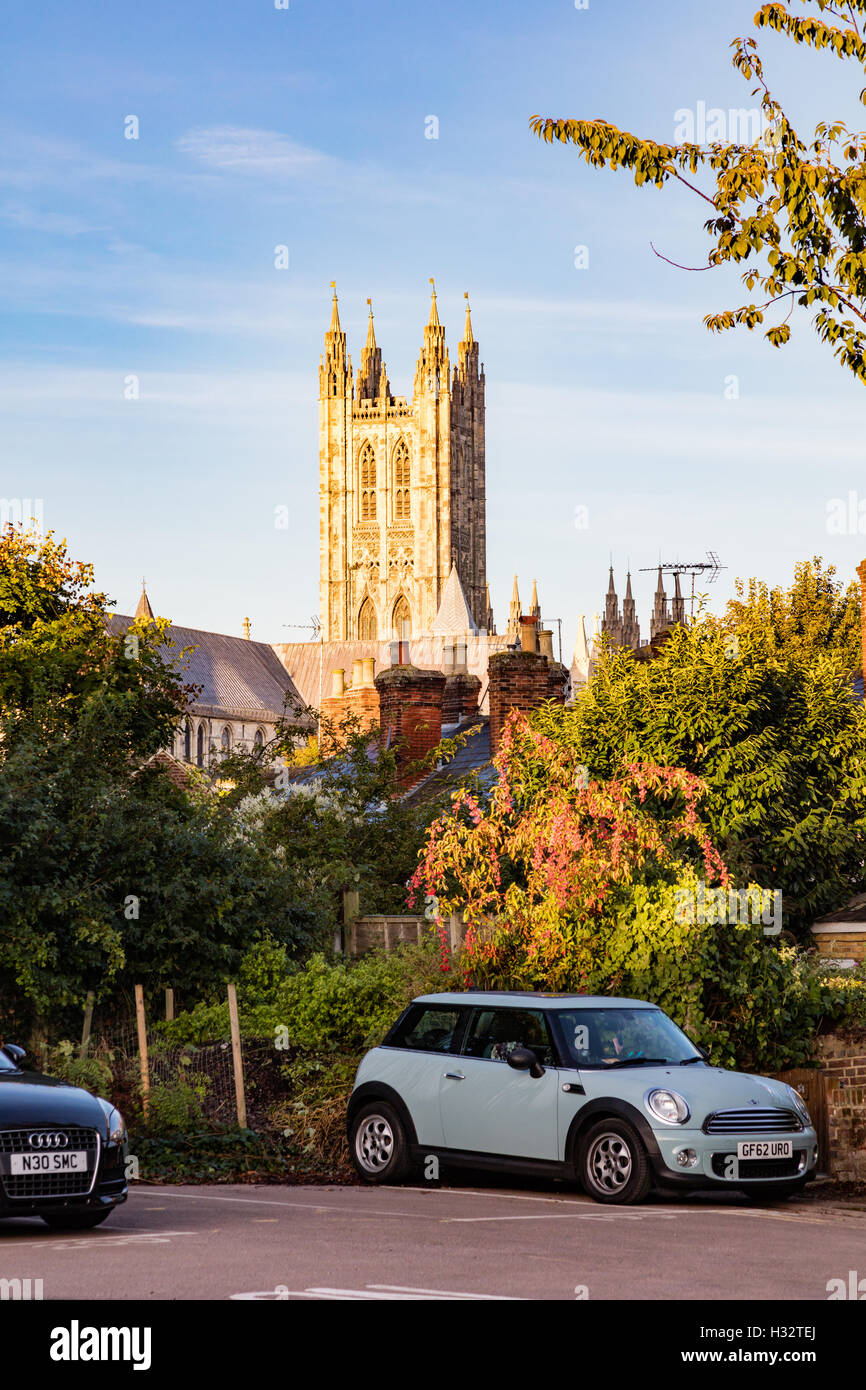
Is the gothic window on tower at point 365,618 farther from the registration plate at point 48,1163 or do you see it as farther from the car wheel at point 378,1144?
the registration plate at point 48,1163

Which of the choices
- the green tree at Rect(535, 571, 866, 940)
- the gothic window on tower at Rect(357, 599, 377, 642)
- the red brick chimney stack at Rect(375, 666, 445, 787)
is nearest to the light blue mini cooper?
the green tree at Rect(535, 571, 866, 940)

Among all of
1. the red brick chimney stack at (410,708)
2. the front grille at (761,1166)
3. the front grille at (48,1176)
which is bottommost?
the front grille at (761,1166)

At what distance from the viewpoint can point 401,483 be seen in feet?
504

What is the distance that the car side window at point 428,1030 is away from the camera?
13922 millimetres

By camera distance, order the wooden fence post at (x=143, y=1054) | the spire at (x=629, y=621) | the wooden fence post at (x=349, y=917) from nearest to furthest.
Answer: the wooden fence post at (x=143, y=1054) < the wooden fence post at (x=349, y=917) < the spire at (x=629, y=621)

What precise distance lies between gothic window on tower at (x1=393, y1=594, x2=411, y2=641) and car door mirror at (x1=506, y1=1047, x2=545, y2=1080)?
13479 cm

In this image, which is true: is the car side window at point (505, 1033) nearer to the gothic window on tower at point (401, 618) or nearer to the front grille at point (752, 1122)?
the front grille at point (752, 1122)

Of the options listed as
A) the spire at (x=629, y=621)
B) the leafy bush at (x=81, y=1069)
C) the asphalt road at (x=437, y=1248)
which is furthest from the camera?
the spire at (x=629, y=621)

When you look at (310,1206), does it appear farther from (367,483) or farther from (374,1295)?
(367,483)

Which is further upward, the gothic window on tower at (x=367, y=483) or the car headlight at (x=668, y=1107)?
the gothic window on tower at (x=367, y=483)

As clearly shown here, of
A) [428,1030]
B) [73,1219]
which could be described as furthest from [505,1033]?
[73,1219]

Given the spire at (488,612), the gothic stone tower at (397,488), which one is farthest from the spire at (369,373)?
the spire at (488,612)

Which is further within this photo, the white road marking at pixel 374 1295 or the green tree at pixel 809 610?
the green tree at pixel 809 610

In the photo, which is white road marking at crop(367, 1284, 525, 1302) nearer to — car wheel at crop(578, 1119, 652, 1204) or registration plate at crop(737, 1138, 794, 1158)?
car wheel at crop(578, 1119, 652, 1204)
